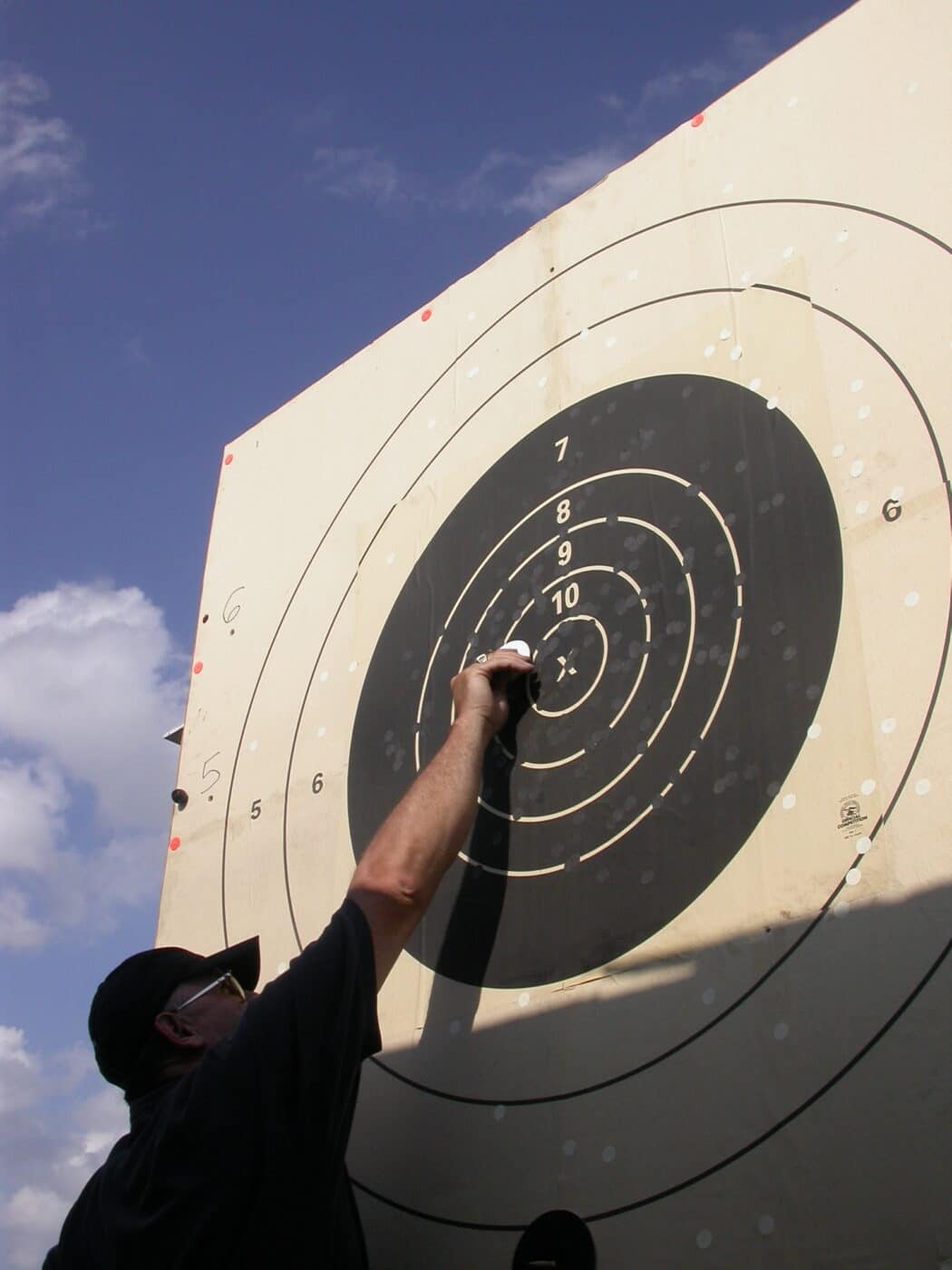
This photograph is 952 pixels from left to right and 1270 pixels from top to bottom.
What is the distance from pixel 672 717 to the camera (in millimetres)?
1537

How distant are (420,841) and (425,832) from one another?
13mm

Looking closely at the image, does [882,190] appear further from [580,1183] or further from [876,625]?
[580,1183]

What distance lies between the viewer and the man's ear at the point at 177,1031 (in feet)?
4.75

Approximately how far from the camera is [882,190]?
156cm

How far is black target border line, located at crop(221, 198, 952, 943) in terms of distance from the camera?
1.54 m

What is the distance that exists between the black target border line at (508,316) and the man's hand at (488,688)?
512 millimetres

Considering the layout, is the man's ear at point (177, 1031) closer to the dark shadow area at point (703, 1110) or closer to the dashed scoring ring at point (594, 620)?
the dark shadow area at point (703, 1110)

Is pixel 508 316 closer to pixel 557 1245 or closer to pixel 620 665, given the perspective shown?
pixel 620 665

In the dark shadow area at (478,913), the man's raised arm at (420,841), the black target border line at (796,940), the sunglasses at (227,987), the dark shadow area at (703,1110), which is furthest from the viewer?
the dark shadow area at (478,913)

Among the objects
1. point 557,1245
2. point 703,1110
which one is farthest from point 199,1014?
point 703,1110

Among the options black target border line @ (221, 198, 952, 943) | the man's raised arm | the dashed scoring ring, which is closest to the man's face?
the man's raised arm

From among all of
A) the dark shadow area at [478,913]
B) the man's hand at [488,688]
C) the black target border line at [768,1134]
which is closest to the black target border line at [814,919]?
the black target border line at [768,1134]

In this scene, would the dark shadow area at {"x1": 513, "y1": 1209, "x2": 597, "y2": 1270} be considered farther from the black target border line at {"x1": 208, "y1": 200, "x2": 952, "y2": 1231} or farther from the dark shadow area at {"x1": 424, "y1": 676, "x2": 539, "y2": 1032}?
the dark shadow area at {"x1": 424, "y1": 676, "x2": 539, "y2": 1032}

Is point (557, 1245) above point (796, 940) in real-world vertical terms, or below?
below
